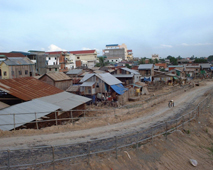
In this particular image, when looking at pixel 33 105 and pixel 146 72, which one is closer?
pixel 33 105

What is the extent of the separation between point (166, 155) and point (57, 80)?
22.5 metres

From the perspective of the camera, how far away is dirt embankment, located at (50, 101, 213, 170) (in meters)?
8.84

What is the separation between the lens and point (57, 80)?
2978cm

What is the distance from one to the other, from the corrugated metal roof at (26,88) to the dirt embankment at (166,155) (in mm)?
11191

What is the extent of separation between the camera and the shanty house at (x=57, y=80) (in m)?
29.4

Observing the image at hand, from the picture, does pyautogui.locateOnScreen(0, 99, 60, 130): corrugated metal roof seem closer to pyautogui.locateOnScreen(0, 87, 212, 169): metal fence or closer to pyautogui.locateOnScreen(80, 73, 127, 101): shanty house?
pyautogui.locateOnScreen(0, 87, 212, 169): metal fence

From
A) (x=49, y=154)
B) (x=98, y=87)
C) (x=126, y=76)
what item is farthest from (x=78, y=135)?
(x=126, y=76)

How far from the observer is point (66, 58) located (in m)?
61.4

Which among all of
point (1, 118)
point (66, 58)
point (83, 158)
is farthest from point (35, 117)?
point (66, 58)

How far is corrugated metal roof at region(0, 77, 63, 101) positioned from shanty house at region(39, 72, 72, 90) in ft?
20.7

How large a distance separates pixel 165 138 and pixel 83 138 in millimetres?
5650

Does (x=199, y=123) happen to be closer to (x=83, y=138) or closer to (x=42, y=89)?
(x=83, y=138)

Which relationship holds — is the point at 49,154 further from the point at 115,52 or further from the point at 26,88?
the point at 115,52

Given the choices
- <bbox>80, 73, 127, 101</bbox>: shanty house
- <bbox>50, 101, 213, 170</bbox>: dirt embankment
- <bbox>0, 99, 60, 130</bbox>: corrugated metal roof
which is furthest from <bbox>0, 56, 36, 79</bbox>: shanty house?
<bbox>50, 101, 213, 170</bbox>: dirt embankment
